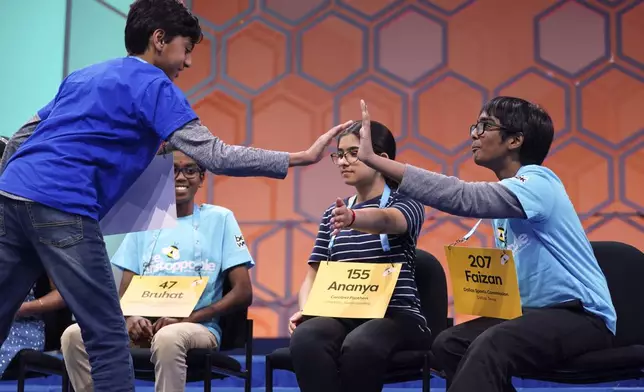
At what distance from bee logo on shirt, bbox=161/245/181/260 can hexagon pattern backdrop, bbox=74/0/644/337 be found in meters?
2.32

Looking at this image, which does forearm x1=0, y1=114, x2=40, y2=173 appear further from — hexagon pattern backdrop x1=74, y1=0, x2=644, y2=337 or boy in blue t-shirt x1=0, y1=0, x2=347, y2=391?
hexagon pattern backdrop x1=74, y1=0, x2=644, y2=337

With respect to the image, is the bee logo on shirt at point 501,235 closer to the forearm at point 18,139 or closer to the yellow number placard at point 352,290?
the yellow number placard at point 352,290

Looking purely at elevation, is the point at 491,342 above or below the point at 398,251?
below

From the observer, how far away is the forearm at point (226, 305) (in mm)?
3469

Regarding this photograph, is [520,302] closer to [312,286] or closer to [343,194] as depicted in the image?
[312,286]

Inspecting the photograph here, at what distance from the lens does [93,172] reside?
2.33 m

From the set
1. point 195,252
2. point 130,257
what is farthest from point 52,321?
point 195,252

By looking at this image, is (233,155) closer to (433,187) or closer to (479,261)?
(433,187)

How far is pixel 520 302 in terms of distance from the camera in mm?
2707

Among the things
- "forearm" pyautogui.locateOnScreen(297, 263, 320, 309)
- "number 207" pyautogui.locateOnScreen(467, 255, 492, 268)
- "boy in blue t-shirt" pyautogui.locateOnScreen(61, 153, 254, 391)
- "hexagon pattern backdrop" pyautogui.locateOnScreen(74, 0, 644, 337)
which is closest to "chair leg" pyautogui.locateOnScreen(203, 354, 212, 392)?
"boy in blue t-shirt" pyautogui.locateOnScreen(61, 153, 254, 391)

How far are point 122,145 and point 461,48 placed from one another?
13.2ft

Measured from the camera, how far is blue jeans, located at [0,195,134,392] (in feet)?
7.36

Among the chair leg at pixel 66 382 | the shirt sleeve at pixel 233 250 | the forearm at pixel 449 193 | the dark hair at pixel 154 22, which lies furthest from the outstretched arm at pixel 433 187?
the chair leg at pixel 66 382

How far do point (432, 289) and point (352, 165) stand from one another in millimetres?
599
